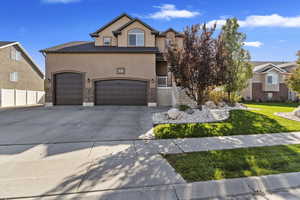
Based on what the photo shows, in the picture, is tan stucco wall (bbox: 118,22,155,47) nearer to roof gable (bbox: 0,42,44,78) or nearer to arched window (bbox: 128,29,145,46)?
arched window (bbox: 128,29,145,46)

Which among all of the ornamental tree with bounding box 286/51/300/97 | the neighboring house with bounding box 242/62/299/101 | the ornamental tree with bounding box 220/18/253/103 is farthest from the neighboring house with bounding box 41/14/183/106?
the neighboring house with bounding box 242/62/299/101

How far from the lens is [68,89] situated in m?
14.9

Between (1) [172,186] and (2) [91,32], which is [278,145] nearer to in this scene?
(1) [172,186]

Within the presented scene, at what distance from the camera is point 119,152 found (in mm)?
4242

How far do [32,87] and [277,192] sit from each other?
1136 inches

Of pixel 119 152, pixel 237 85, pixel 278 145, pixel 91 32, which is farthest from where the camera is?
pixel 91 32

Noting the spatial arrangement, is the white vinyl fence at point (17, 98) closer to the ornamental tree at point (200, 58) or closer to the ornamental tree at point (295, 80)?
the ornamental tree at point (200, 58)

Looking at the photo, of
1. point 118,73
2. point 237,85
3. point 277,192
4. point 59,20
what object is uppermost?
point 59,20

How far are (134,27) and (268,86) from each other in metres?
23.4

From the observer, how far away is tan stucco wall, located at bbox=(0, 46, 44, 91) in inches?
723

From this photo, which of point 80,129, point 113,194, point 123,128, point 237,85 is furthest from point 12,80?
point 237,85

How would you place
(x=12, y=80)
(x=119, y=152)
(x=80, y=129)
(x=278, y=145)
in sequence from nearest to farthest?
(x=119, y=152)
(x=278, y=145)
(x=80, y=129)
(x=12, y=80)

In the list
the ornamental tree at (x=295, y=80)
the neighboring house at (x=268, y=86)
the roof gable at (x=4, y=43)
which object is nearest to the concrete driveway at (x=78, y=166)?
the ornamental tree at (x=295, y=80)

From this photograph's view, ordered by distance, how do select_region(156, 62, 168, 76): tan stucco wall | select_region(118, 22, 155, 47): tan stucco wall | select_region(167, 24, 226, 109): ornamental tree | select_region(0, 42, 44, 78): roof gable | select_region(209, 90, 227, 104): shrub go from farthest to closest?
select_region(0, 42, 44, 78): roof gable, select_region(156, 62, 168, 76): tan stucco wall, select_region(118, 22, 155, 47): tan stucco wall, select_region(209, 90, 227, 104): shrub, select_region(167, 24, 226, 109): ornamental tree
